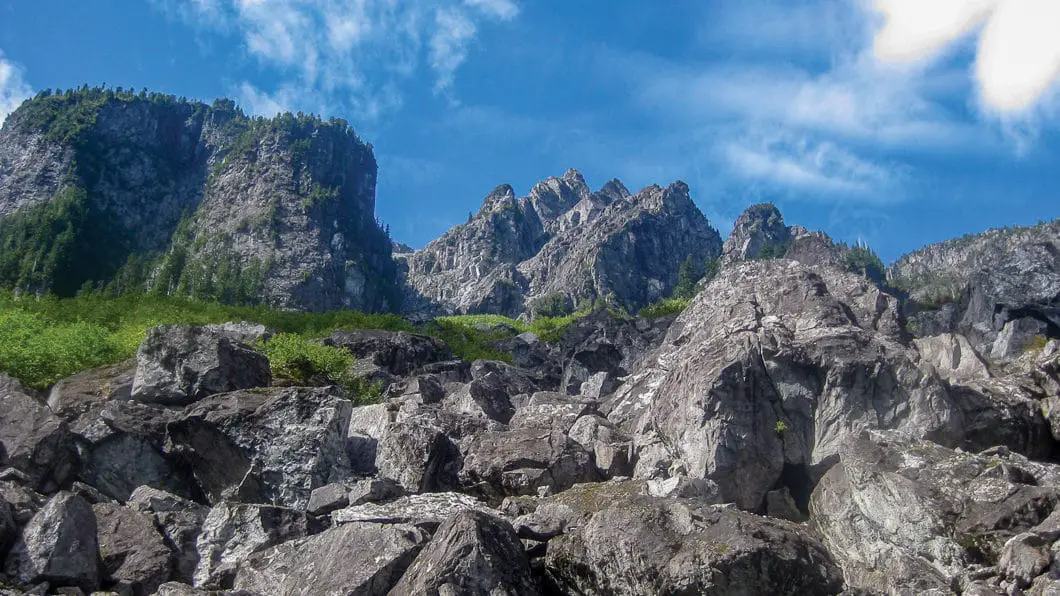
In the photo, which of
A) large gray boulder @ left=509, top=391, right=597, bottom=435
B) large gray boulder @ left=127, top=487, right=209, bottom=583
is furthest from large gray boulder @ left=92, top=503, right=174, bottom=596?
large gray boulder @ left=509, top=391, right=597, bottom=435

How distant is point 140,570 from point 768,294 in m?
28.7

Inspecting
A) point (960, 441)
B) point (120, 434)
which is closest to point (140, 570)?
point (120, 434)

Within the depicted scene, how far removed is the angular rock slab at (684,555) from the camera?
14.5m

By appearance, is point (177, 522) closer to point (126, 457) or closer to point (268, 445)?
point (268, 445)

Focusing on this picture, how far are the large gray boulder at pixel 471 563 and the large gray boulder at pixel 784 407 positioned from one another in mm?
9231

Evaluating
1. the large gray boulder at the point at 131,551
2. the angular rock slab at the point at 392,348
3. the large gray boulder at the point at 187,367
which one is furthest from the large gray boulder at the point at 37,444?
the angular rock slab at the point at 392,348

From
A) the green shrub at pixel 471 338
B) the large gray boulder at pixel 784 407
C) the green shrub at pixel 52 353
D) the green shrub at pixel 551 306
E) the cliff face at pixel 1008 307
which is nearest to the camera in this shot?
the large gray boulder at pixel 784 407

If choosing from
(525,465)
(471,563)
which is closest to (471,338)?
(525,465)

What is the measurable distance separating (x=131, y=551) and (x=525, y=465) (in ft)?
34.7

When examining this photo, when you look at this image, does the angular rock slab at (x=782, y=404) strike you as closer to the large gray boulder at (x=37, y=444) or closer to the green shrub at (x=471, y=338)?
the large gray boulder at (x=37, y=444)

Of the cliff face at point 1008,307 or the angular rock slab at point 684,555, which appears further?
the cliff face at point 1008,307

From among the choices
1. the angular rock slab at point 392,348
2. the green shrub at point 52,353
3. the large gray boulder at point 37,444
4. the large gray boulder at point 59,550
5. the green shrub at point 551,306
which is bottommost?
the large gray boulder at point 59,550

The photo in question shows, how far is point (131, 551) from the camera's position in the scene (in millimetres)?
17359

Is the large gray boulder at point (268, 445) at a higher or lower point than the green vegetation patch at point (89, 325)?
lower
